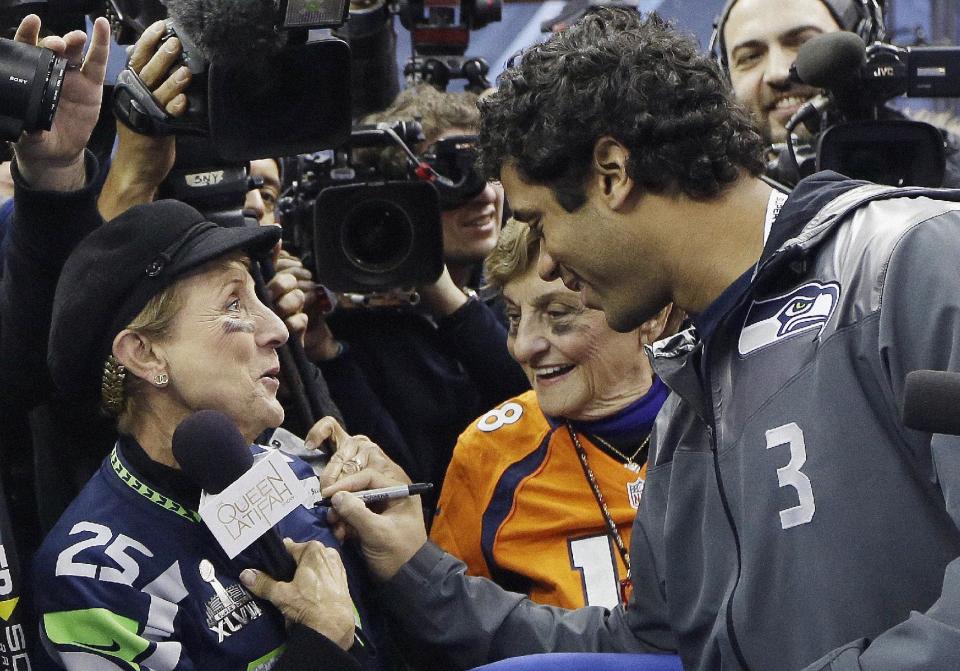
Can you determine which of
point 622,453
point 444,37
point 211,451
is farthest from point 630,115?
point 444,37

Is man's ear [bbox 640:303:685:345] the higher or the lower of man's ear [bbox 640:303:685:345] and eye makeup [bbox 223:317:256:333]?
the lower

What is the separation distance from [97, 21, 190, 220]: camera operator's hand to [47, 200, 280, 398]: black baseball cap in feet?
0.60

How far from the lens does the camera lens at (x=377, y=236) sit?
330cm

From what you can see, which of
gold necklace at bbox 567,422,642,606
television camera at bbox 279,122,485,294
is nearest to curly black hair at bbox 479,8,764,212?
gold necklace at bbox 567,422,642,606

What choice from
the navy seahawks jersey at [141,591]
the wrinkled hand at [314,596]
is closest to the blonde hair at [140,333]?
the navy seahawks jersey at [141,591]

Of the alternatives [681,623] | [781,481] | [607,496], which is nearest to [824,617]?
[781,481]

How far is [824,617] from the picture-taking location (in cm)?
160

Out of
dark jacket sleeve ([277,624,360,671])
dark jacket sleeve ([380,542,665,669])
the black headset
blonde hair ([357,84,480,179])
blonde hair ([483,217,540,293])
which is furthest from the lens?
blonde hair ([357,84,480,179])

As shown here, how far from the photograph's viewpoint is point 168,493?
2.39m

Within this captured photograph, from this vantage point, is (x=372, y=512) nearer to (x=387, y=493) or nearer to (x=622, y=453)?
(x=387, y=493)

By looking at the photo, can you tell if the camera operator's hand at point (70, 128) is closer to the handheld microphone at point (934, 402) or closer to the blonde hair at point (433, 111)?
the blonde hair at point (433, 111)

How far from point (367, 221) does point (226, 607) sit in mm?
1278

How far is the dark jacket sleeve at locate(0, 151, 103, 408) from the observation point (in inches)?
97.6

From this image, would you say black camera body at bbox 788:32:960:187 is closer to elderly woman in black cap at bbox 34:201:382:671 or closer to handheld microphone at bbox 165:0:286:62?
handheld microphone at bbox 165:0:286:62
